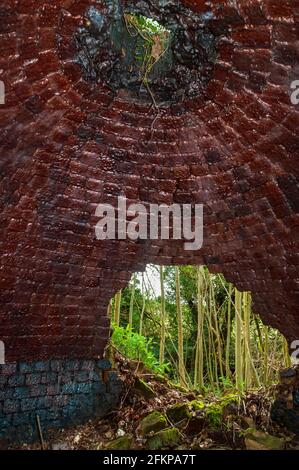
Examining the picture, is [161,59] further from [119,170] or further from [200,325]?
[200,325]

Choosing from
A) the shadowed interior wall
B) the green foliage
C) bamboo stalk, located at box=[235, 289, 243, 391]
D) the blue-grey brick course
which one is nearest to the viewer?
the shadowed interior wall

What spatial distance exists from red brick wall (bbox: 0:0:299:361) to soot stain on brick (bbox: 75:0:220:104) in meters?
0.10

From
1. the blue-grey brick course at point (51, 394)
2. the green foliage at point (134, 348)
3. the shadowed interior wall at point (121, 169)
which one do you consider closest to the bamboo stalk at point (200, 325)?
the green foliage at point (134, 348)

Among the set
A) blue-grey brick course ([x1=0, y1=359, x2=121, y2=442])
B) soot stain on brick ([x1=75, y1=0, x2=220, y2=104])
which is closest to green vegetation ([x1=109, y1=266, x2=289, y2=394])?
blue-grey brick course ([x1=0, y1=359, x2=121, y2=442])

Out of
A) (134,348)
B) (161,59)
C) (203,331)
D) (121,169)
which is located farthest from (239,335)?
(161,59)

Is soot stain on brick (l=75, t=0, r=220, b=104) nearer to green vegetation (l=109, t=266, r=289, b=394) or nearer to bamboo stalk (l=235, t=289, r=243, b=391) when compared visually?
green vegetation (l=109, t=266, r=289, b=394)

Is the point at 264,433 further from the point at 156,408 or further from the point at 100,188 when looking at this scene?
the point at 100,188

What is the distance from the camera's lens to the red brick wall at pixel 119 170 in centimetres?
313

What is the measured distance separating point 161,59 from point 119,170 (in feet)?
3.69

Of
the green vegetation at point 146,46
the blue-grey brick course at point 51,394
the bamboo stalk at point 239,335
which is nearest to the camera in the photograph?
the green vegetation at point 146,46

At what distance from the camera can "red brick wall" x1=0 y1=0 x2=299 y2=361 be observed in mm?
3129

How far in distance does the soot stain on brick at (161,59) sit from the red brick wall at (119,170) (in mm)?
95

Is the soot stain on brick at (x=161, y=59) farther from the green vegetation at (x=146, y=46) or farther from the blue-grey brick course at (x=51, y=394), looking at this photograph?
the blue-grey brick course at (x=51, y=394)
